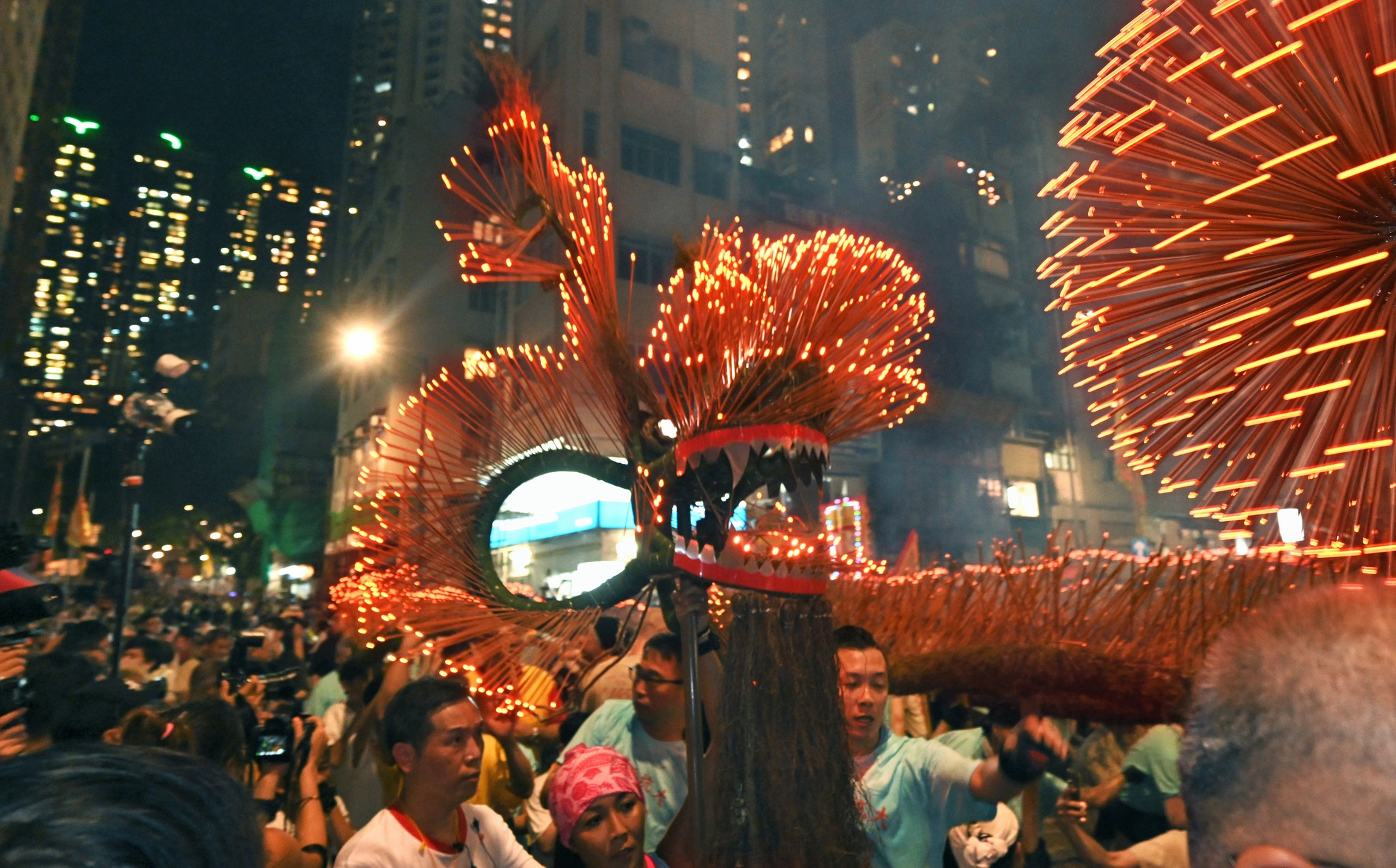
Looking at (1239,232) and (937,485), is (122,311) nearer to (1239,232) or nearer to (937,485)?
(937,485)

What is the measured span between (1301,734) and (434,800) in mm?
2022

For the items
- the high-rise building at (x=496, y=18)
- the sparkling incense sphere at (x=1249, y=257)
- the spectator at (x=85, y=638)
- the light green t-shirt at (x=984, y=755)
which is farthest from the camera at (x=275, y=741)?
the high-rise building at (x=496, y=18)

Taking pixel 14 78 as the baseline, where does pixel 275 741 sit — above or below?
below

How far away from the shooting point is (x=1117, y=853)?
10.0ft

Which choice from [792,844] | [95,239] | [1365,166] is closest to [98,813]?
[792,844]

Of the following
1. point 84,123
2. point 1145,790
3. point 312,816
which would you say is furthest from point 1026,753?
point 84,123

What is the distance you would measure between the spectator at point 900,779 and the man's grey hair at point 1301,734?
164 cm

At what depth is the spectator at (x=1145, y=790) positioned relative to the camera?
323 centimetres

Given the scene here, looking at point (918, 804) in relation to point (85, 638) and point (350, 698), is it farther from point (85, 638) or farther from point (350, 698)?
point (85, 638)

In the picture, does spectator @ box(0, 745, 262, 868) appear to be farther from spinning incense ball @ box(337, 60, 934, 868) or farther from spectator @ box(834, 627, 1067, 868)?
spectator @ box(834, 627, 1067, 868)

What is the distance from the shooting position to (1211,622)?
1960 mm

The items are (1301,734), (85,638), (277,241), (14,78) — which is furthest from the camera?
(277,241)

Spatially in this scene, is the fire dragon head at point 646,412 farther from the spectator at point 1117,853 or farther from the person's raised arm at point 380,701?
the spectator at point 1117,853

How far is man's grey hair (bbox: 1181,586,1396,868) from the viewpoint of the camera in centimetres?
62
